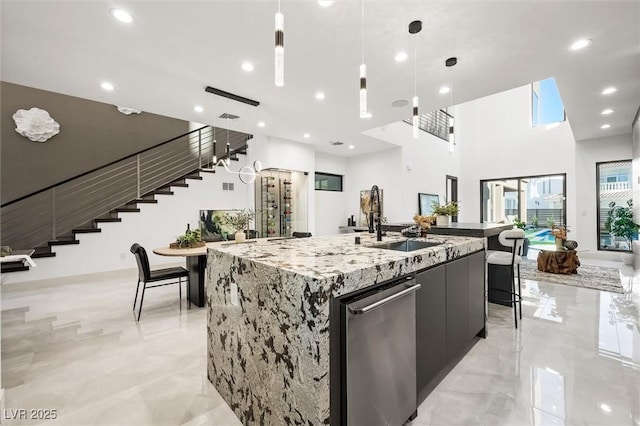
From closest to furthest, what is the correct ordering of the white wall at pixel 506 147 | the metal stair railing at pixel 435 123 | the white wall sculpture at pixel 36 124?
the white wall sculpture at pixel 36 124 → the white wall at pixel 506 147 → the metal stair railing at pixel 435 123

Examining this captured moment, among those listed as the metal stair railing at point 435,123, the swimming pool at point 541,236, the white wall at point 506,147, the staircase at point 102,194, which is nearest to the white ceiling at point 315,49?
the staircase at point 102,194

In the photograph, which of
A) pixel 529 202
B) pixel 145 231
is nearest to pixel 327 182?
pixel 145 231

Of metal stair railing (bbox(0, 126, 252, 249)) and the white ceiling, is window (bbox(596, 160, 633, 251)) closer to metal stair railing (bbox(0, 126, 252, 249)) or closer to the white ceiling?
the white ceiling

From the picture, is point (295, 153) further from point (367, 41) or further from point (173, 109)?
point (367, 41)

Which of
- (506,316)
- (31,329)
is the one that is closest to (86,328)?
(31,329)

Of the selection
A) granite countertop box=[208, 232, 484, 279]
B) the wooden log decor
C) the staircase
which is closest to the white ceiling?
the staircase

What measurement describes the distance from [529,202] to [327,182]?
633 cm

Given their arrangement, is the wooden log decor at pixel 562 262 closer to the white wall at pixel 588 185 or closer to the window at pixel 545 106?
the white wall at pixel 588 185

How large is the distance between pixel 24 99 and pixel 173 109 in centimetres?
317

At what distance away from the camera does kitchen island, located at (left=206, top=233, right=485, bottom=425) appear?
114 cm

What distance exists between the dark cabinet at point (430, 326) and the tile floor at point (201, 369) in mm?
219

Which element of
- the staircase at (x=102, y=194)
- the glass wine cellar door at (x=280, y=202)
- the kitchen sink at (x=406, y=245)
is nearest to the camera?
the kitchen sink at (x=406, y=245)

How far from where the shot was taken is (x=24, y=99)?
17.5 ft

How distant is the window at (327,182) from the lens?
8455 mm
